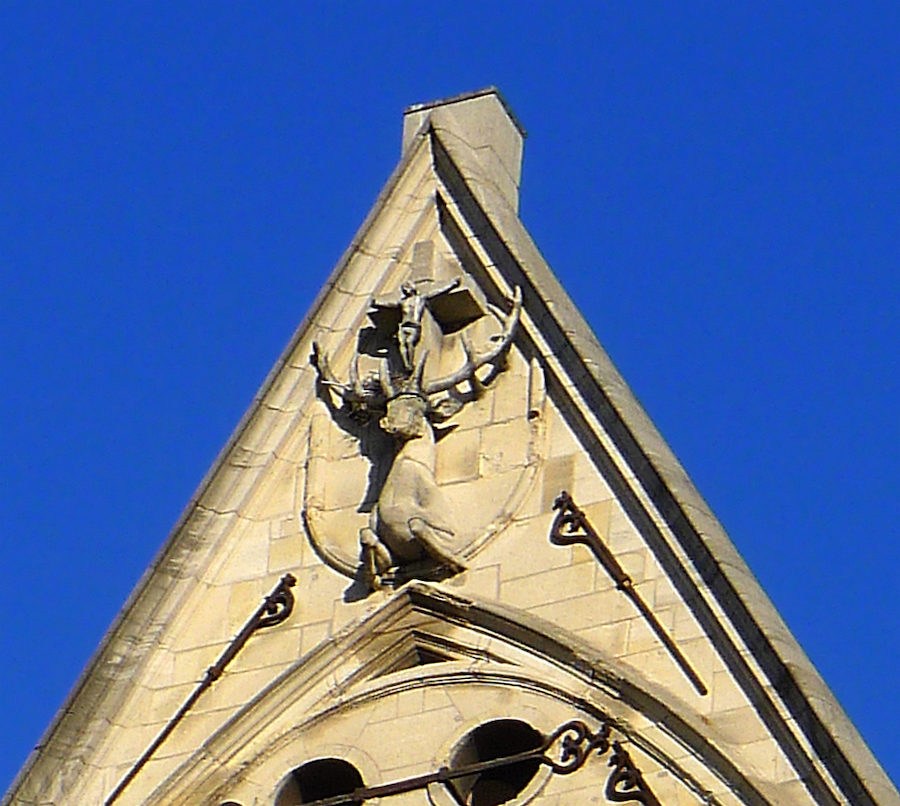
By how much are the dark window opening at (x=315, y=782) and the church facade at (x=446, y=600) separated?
17 millimetres

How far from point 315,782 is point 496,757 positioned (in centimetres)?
104

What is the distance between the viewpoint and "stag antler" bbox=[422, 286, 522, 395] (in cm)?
2572

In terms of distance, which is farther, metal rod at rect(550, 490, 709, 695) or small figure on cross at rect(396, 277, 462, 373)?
small figure on cross at rect(396, 277, 462, 373)

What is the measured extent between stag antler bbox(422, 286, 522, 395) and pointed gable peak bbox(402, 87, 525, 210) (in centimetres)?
142

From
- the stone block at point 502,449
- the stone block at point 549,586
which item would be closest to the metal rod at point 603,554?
the stone block at point 549,586

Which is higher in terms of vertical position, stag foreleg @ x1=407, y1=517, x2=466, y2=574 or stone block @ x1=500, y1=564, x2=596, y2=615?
stag foreleg @ x1=407, y1=517, x2=466, y2=574

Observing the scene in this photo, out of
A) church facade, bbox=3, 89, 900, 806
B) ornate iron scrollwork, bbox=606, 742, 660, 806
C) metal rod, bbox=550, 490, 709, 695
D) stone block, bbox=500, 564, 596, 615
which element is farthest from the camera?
stone block, bbox=500, 564, 596, 615

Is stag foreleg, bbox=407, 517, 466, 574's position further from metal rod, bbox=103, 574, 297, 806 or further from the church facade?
metal rod, bbox=103, 574, 297, 806

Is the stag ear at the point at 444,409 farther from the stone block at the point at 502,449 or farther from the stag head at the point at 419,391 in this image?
the stone block at the point at 502,449

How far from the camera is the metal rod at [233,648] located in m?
25.1

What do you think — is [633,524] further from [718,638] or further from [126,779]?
[126,779]

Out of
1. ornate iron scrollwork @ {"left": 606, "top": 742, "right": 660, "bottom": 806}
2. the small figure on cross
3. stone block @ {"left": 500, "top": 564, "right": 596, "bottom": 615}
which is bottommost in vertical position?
ornate iron scrollwork @ {"left": 606, "top": 742, "right": 660, "bottom": 806}

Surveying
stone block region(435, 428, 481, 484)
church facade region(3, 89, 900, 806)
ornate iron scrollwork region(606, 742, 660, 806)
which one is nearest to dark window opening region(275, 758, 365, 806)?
church facade region(3, 89, 900, 806)

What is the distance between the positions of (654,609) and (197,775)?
262 cm
